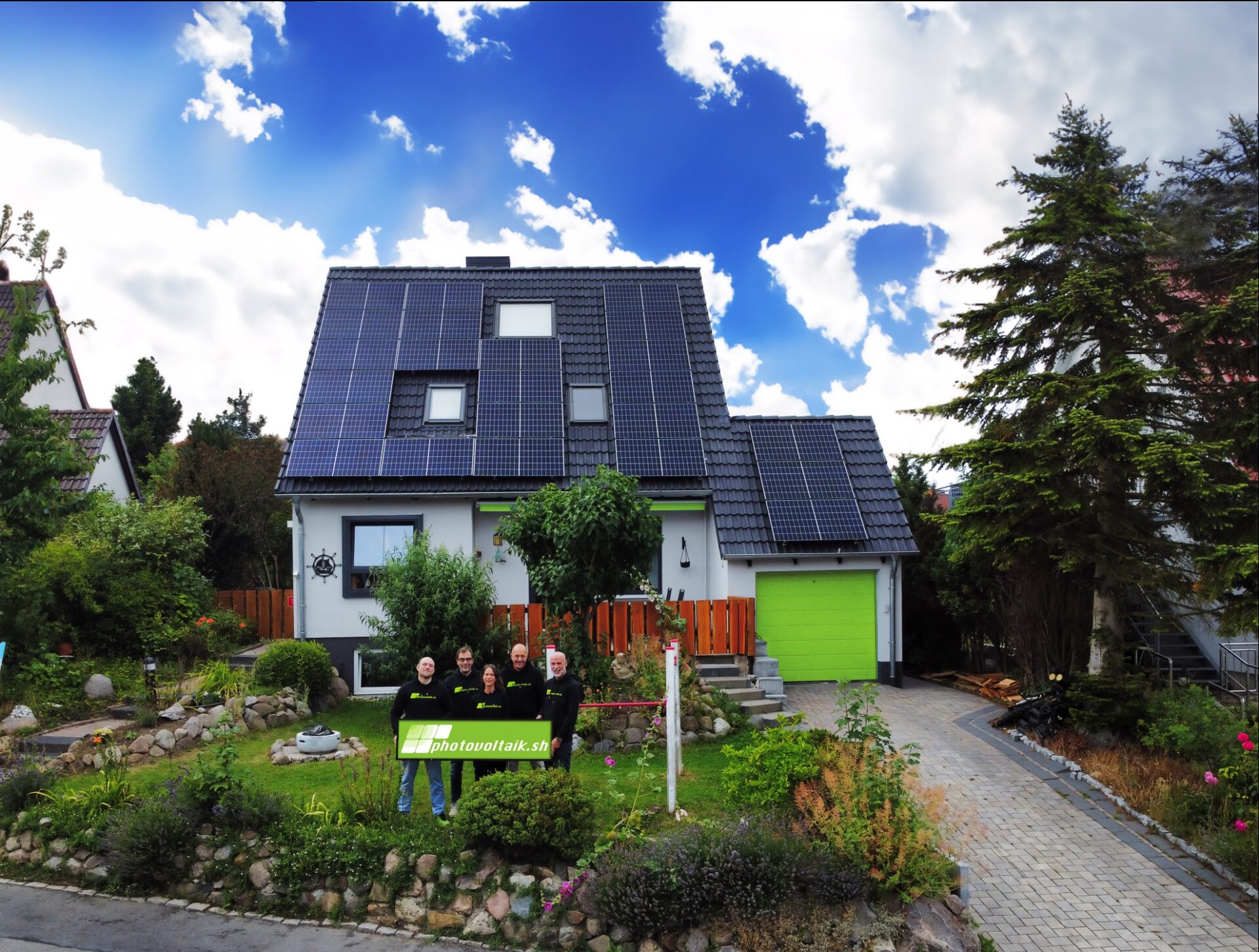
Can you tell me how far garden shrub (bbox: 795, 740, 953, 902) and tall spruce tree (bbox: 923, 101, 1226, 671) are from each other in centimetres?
505

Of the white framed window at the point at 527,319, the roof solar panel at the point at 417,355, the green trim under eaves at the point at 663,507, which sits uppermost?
the white framed window at the point at 527,319

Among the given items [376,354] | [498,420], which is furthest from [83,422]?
[498,420]

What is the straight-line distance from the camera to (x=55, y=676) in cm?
1205

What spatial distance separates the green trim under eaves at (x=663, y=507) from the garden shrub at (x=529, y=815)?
8036mm

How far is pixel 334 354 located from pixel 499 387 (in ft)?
11.9

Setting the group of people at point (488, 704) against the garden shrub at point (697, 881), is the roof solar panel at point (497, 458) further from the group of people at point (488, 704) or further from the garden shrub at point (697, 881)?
the garden shrub at point (697, 881)

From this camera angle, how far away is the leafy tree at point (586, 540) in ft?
35.8

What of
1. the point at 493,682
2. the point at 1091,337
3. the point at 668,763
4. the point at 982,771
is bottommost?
the point at 982,771

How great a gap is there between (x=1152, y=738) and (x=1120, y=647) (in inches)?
74.5

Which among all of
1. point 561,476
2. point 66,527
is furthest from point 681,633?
point 66,527

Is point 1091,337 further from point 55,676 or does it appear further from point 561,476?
point 55,676

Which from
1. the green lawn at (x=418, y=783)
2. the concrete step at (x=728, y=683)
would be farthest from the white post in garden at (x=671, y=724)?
the concrete step at (x=728, y=683)

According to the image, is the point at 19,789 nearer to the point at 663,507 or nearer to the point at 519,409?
the point at 519,409

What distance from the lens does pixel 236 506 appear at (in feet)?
63.2
